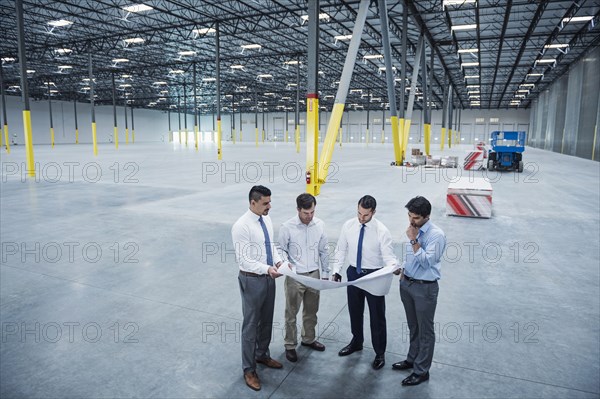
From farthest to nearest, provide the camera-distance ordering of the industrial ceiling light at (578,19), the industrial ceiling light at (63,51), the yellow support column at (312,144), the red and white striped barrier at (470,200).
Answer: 1. the industrial ceiling light at (63,51)
2. the industrial ceiling light at (578,19)
3. the yellow support column at (312,144)
4. the red and white striped barrier at (470,200)

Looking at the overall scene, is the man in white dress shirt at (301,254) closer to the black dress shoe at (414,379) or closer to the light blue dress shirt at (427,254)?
the light blue dress shirt at (427,254)

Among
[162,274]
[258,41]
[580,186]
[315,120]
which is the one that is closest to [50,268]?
[162,274]

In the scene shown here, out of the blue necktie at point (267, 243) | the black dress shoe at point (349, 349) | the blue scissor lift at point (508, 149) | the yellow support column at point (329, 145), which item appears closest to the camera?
the blue necktie at point (267, 243)

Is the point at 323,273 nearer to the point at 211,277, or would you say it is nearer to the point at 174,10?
the point at 211,277

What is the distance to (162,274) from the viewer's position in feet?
21.5

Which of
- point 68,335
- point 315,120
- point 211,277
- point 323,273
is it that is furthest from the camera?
point 315,120

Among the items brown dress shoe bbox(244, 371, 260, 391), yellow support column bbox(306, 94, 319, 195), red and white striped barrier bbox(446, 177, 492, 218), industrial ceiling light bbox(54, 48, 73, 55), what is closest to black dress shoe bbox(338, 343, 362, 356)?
brown dress shoe bbox(244, 371, 260, 391)

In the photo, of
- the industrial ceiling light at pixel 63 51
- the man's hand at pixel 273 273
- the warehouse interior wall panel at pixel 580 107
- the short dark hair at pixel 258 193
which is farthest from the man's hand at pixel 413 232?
the industrial ceiling light at pixel 63 51

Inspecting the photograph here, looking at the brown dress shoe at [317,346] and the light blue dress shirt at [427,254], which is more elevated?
the light blue dress shirt at [427,254]

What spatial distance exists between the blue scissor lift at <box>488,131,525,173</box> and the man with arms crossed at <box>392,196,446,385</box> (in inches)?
854

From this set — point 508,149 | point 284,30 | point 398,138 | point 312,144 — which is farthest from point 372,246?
point 284,30

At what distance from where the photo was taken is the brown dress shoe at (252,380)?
3654mm

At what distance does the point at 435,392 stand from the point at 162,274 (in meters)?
4.53

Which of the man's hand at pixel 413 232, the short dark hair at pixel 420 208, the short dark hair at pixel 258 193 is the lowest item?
the man's hand at pixel 413 232
